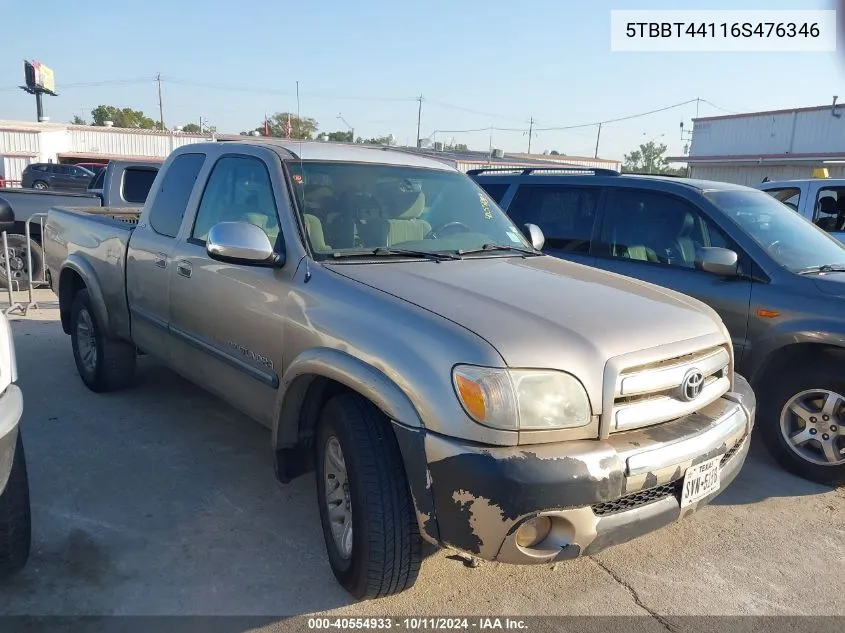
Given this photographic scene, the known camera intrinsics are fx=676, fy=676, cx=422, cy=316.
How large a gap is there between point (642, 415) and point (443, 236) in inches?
62.5

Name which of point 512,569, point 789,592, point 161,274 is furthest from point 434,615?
point 161,274

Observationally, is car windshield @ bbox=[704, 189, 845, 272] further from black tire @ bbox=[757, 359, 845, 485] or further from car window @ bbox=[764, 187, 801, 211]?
car window @ bbox=[764, 187, 801, 211]

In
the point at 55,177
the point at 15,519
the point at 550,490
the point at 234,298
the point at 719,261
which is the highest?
the point at 719,261

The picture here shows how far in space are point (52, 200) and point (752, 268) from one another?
933 cm

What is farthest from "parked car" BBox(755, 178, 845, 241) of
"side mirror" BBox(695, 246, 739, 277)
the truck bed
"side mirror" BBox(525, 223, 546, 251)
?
the truck bed

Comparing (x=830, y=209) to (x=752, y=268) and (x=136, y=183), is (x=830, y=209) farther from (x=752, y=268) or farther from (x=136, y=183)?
(x=136, y=183)

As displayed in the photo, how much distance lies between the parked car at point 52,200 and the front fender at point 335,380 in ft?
22.1

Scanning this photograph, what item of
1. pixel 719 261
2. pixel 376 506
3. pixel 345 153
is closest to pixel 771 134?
pixel 719 261

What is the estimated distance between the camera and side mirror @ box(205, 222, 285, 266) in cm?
312

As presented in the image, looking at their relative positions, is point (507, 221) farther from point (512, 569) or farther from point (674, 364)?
point (512, 569)

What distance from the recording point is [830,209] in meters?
7.57

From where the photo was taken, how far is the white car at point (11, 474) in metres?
2.54

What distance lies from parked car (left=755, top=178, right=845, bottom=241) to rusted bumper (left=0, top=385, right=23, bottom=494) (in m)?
7.47

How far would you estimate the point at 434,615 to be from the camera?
2.82 meters
